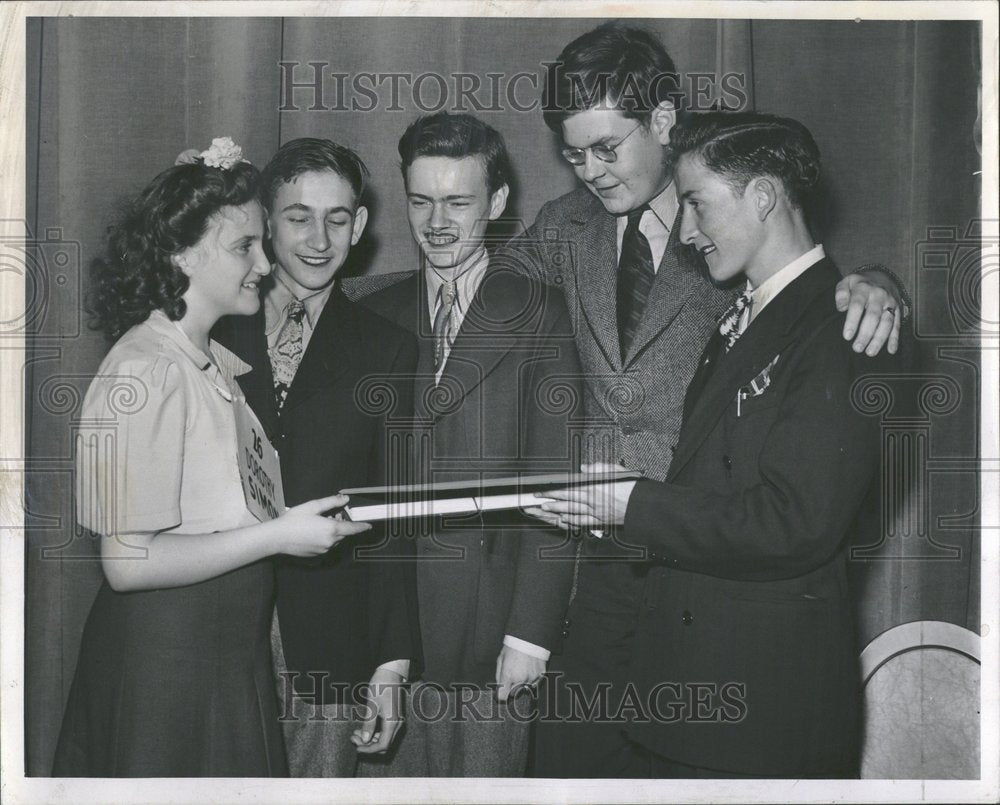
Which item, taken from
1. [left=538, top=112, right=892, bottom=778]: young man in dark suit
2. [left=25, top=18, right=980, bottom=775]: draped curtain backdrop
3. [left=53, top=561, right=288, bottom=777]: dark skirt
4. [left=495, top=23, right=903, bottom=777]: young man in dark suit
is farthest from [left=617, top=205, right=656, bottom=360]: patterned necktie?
[left=53, top=561, right=288, bottom=777]: dark skirt

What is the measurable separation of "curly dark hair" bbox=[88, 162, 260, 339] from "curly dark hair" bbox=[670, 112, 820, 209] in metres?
1.11

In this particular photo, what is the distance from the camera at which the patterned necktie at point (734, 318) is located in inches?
97.7

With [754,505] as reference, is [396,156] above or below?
above

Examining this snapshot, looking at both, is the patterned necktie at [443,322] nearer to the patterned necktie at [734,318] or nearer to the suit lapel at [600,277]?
the suit lapel at [600,277]

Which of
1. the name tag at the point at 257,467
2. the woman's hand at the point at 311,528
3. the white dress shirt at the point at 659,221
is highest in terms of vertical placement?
the white dress shirt at the point at 659,221

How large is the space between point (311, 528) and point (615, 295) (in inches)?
37.4

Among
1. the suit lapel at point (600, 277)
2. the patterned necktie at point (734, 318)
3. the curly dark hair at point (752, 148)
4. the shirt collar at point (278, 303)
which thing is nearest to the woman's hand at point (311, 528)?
the shirt collar at point (278, 303)

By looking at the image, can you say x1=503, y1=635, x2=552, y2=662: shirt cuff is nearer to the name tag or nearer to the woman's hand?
the woman's hand

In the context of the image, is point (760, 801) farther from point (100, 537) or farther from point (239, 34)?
point (239, 34)

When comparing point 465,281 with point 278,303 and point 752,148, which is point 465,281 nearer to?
point 278,303

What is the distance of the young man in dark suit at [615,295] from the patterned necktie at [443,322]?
0.51ft

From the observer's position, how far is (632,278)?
2543 mm

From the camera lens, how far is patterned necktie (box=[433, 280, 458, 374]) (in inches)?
101

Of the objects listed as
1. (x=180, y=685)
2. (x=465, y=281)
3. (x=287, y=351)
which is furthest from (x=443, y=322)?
(x=180, y=685)
